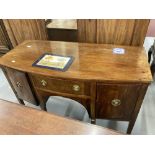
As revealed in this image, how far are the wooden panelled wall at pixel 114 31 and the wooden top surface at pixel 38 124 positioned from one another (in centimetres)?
91

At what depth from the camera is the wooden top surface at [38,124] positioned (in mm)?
562

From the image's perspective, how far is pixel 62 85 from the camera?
103 cm

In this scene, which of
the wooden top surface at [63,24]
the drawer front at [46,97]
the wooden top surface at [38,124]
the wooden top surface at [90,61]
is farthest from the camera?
the wooden top surface at [63,24]

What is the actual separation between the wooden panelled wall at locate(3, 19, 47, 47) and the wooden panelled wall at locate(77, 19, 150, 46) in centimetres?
43

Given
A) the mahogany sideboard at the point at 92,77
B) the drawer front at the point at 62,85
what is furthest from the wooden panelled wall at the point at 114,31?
the drawer front at the point at 62,85

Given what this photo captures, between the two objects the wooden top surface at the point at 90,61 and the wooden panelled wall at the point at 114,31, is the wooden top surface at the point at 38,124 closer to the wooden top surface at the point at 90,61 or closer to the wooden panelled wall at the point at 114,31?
the wooden top surface at the point at 90,61

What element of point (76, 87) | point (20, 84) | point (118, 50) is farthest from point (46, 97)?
point (118, 50)

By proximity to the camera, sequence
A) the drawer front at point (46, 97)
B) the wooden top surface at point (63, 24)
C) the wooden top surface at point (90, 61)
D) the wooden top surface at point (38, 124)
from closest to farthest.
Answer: the wooden top surface at point (38, 124) → the wooden top surface at point (90, 61) → the drawer front at point (46, 97) → the wooden top surface at point (63, 24)

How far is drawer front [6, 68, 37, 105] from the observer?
1130mm

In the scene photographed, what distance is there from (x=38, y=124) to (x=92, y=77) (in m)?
0.46

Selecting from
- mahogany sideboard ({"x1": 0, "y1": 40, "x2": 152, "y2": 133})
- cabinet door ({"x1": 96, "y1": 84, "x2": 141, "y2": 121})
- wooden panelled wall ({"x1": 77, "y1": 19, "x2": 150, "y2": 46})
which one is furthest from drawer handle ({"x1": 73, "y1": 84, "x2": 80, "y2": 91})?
wooden panelled wall ({"x1": 77, "y1": 19, "x2": 150, "y2": 46})

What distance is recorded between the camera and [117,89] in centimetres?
93
